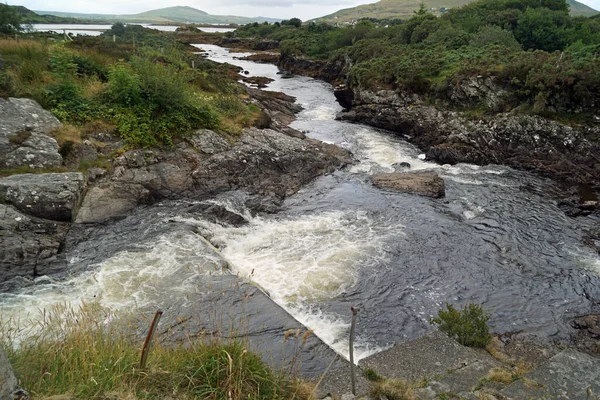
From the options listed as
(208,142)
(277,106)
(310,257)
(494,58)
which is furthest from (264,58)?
(310,257)

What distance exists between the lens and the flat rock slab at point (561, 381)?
6191mm

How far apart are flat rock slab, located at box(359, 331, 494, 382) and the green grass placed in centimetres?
298

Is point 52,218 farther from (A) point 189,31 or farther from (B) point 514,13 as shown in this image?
(A) point 189,31

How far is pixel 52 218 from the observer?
1165 centimetres

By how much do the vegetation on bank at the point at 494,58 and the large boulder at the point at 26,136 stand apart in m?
24.1

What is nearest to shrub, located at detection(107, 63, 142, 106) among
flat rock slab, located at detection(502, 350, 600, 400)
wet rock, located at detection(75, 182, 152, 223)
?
wet rock, located at detection(75, 182, 152, 223)

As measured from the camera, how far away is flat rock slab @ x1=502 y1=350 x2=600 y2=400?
6.19 m

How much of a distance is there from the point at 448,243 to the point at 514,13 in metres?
50.9

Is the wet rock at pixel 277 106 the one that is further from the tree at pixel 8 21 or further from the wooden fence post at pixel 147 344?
the wooden fence post at pixel 147 344

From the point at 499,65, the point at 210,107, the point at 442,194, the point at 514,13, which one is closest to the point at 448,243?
the point at 442,194

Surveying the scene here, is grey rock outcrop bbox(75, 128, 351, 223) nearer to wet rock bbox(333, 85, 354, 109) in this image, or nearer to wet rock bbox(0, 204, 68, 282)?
wet rock bbox(0, 204, 68, 282)

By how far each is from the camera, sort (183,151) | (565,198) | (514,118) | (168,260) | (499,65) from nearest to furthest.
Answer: (168,260), (183,151), (565,198), (514,118), (499,65)

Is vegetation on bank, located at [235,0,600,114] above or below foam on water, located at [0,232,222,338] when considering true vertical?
above

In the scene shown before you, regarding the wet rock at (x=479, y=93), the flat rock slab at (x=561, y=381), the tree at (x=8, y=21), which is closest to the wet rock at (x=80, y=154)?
the flat rock slab at (x=561, y=381)
